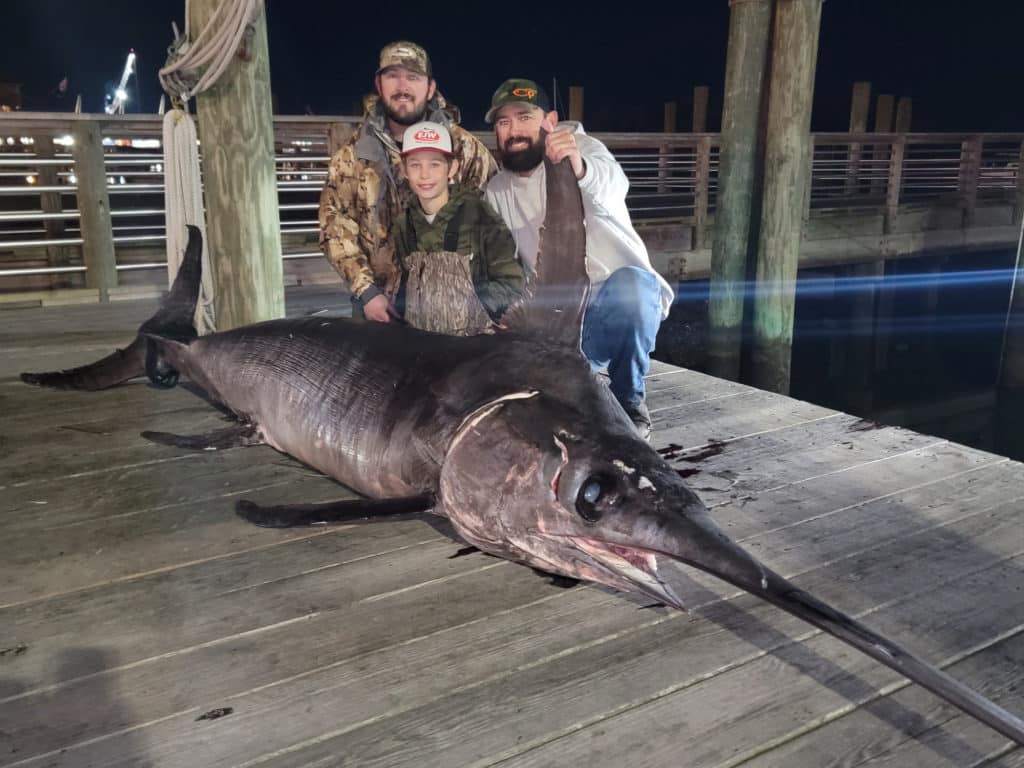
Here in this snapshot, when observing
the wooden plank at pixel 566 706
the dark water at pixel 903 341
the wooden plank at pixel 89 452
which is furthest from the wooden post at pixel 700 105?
the wooden plank at pixel 566 706

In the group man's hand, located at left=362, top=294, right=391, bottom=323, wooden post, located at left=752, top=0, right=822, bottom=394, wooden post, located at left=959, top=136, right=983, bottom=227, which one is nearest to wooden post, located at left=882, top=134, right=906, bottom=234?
wooden post, located at left=959, top=136, right=983, bottom=227

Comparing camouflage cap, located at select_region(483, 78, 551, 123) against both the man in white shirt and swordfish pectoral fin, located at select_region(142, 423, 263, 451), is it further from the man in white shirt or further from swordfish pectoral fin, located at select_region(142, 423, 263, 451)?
swordfish pectoral fin, located at select_region(142, 423, 263, 451)

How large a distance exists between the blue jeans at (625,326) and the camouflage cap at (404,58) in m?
1.31

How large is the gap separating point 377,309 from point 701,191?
7038 mm

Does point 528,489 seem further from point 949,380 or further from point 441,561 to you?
point 949,380

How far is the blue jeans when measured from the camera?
3463 mm

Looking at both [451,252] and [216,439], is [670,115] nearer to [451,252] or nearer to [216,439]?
[451,252]

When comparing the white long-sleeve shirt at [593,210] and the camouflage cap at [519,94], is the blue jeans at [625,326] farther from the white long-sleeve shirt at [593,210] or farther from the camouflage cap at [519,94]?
the camouflage cap at [519,94]

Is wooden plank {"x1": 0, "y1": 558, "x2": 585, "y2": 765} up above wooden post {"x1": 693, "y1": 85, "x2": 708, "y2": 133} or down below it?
below

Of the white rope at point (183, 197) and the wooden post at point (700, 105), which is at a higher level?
the wooden post at point (700, 105)

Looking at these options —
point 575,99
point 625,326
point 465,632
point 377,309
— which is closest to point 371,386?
point 377,309

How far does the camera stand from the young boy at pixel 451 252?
341cm

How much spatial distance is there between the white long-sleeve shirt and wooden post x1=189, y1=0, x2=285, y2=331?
3.90 feet

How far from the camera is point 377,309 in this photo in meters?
3.52
